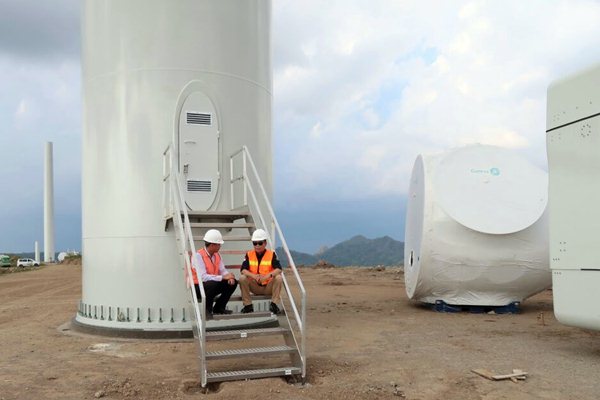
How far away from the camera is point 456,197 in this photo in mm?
12938

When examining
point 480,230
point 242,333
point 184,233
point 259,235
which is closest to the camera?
point 242,333

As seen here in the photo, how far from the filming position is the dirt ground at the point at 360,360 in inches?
270

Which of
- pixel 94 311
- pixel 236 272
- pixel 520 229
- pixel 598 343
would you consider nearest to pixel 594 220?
pixel 598 343

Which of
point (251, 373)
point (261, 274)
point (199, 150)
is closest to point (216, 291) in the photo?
point (261, 274)

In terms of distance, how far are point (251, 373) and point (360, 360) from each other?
187cm

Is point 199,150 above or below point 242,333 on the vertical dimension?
above

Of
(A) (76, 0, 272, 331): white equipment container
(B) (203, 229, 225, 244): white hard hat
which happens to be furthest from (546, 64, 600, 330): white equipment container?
(A) (76, 0, 272, 331): white equipment container

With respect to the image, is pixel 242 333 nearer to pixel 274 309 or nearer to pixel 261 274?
pixel 274 309

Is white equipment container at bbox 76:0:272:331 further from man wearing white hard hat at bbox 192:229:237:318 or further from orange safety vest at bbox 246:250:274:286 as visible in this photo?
orange safety vest at bbox 246:250:274:286

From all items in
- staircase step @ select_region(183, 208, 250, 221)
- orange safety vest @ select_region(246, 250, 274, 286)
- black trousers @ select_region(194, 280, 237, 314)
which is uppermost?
staircase step @ select_region(183, 208, 250, 221)

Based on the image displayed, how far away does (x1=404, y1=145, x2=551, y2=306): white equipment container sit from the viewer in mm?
12625

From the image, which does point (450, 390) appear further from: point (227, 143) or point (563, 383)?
point (227, 143)

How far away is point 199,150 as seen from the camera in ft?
34.1

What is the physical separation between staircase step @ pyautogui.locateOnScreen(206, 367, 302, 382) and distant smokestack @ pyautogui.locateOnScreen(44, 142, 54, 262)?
5293 cm
